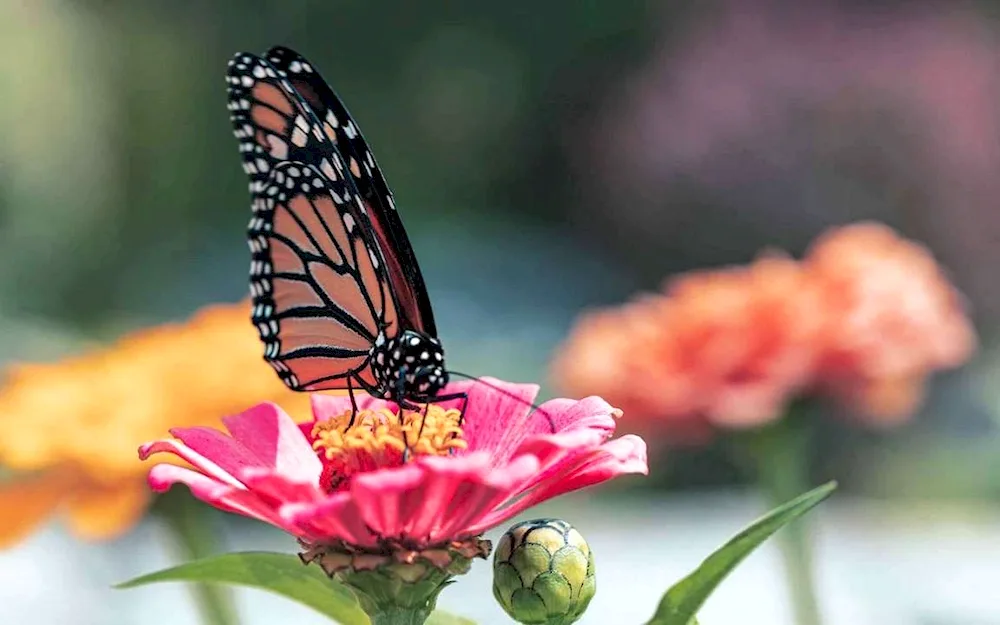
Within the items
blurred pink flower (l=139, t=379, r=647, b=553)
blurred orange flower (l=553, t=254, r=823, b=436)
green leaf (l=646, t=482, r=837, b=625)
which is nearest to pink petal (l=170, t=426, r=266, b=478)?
blurred pink flower (l=139, t=379, r=647, b=553)

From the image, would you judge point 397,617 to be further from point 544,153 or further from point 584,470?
point 544,153

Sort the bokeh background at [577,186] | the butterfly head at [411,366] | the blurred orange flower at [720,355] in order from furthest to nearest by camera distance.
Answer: the bokeh background at [577,186]
the blurred orange flower at [720,355]
the butterfly head at [411,366]

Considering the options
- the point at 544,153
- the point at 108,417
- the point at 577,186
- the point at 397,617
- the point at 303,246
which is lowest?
the point at 397,617

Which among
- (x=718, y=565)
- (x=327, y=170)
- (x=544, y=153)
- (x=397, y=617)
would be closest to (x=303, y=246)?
(x=327, y=170)

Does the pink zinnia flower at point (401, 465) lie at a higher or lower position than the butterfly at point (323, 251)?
lower

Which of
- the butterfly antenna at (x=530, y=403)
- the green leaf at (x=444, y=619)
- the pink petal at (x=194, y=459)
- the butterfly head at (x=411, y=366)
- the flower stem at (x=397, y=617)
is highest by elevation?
the butterfly head at (x=411, y=366)

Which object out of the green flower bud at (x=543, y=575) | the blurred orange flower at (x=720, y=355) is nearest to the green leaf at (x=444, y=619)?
the green flower bud at (x=543, y=575)

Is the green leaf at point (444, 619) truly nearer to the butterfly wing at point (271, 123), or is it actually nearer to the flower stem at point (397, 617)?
the flower stem at point (397, 617)

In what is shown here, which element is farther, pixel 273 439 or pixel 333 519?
pixel 273 439
